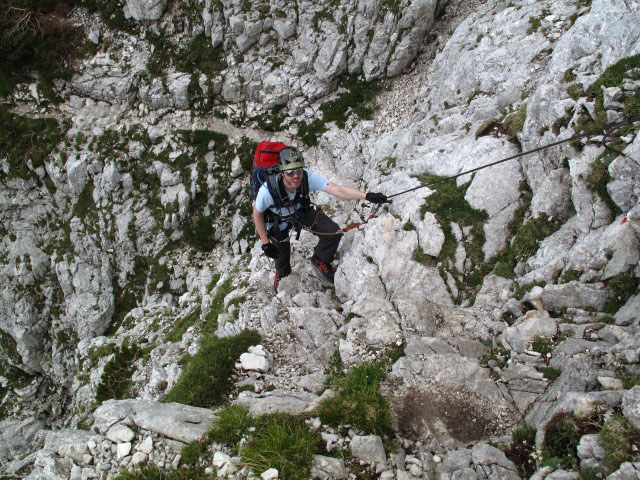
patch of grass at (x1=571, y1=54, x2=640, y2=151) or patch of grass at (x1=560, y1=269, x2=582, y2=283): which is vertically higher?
patch of grass at (x1=571, y1=54, x2=640, y2=151)

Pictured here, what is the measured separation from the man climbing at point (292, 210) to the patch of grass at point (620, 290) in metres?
5.04

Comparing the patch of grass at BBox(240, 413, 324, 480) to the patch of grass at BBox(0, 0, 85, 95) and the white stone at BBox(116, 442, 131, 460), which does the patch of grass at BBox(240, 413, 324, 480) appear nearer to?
the white stone at BBox(116, 442, 131, 460)

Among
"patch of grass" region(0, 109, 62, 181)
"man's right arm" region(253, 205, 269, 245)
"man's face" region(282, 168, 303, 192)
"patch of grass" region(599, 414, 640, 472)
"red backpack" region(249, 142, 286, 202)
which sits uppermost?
"patch of grass" region(0, 109, 62, 181)

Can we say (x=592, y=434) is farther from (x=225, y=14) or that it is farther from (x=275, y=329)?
(x=225, y=14)

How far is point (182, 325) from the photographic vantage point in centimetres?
1582

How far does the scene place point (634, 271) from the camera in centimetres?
638

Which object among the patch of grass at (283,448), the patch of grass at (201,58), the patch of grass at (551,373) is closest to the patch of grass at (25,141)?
the patch of grass at (201,58)

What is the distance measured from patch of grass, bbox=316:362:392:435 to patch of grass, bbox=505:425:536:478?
176 centimetres

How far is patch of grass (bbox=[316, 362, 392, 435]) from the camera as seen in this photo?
19.0 ft

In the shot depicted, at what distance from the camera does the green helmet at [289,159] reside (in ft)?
28.4

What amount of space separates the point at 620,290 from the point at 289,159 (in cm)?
696

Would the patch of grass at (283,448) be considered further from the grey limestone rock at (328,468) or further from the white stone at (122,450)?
the white stone at (122,450)

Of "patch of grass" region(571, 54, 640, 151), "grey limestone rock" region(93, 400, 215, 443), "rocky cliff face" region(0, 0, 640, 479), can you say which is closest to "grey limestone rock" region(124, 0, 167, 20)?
"rocky cliff face" region(0, 0, 640, 479)

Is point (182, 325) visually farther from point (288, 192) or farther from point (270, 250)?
point (288, 192)
